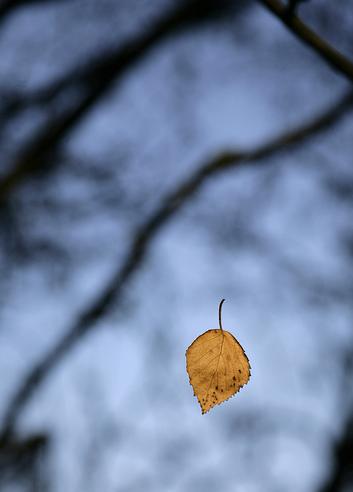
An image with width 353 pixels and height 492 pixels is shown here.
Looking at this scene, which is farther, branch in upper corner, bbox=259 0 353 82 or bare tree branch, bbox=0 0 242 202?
bare tree branch, bbox=0 0 242 202

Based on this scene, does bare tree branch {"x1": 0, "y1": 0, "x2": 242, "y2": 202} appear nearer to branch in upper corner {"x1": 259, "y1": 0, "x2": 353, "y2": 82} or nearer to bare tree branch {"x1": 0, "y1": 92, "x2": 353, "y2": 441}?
bare tree branch {"x1": 0, "y1": 92, "x2": 353, "y2": 441}

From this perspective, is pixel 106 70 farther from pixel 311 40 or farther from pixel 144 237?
pixel 311 40

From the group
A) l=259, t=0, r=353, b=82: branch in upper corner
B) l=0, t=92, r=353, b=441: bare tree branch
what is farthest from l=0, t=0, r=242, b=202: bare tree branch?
l=259, t=0, r=353, b=82: branch in upper corner

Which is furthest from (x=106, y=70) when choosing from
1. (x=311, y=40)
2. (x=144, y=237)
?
(x=311, y=40)

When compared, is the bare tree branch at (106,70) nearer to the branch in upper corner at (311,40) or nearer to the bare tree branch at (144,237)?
the bare tree branch at (144,237)

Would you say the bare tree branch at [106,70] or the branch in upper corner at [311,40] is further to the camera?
the bare tree branch at [106,70]

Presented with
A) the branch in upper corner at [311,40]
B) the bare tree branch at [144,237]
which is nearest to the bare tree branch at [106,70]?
the bare tree branch at [144,237]

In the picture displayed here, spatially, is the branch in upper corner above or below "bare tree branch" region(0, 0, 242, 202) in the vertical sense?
below
